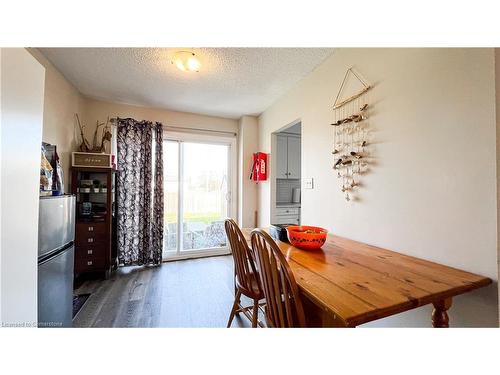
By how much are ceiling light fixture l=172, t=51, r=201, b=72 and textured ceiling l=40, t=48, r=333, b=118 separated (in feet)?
0.15

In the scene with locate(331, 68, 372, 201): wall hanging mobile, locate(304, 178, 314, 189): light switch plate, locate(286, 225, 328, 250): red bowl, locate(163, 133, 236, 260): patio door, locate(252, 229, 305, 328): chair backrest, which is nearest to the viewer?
locate(252, 229, 305, 328): chair backrest

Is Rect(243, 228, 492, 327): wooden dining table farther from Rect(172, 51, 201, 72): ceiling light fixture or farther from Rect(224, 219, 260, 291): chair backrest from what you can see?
Rect(172, 51, 201, 72): ceiling light fixture

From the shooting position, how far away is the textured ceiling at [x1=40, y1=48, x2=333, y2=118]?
1.86 meters

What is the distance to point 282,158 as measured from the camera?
369cm

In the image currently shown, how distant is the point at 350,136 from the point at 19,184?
201 cm

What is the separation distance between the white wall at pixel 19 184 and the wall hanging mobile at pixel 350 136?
191cm

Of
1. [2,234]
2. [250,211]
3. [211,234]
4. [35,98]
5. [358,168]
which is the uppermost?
[35,98]

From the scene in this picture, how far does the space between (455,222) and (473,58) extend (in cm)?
80

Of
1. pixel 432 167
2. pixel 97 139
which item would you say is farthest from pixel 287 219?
pixel 97 139

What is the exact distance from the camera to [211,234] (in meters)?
3.56

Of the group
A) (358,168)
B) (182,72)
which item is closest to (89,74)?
(182,72)

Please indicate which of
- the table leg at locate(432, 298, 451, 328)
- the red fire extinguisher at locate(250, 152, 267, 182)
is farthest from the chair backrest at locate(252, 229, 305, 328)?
the red fire extinguisher at locate(250, 152, 267, 182)
